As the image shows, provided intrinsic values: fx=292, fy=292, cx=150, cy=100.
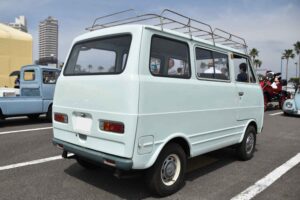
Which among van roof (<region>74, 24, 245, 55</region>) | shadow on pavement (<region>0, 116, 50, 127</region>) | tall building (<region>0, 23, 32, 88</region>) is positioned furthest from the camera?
tall building (<region>0, 23, 32, 88</region>)

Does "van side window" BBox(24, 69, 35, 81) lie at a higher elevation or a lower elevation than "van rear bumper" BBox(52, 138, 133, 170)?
higher

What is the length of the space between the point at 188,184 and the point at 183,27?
2.30m

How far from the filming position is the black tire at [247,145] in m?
5.54

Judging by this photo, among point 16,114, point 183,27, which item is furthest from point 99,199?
point 16,114

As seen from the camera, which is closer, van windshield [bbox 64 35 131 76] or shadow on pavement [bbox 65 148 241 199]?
van windshield [bbox 64 35 131 76]

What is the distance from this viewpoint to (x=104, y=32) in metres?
3.99

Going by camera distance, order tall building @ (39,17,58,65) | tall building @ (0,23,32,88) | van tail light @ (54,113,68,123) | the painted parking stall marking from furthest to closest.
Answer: tall building @ (39,17,58,65) < tall building @ (0,23,32,88) < the painted parking stall marking < van tail light @ (54,113,68,123)

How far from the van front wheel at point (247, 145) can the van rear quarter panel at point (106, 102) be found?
2.99 m

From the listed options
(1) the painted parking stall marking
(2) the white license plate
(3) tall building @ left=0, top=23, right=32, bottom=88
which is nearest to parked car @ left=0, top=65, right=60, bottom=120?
(1) the painted parking stall marking

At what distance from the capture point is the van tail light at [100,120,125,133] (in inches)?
132

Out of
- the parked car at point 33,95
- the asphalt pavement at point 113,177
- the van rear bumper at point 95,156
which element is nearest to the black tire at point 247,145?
the asphalt pavement at point 113,177

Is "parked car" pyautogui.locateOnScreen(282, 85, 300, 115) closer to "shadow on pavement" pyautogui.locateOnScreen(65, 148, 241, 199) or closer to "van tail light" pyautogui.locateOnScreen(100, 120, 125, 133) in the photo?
"shadow on pavement" pyautogui.locateOnScreen(65, 148, 241, 199)

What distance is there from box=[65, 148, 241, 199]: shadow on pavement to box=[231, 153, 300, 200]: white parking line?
820 mm

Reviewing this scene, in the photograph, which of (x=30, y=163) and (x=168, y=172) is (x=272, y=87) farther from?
(x=30, y=163)
